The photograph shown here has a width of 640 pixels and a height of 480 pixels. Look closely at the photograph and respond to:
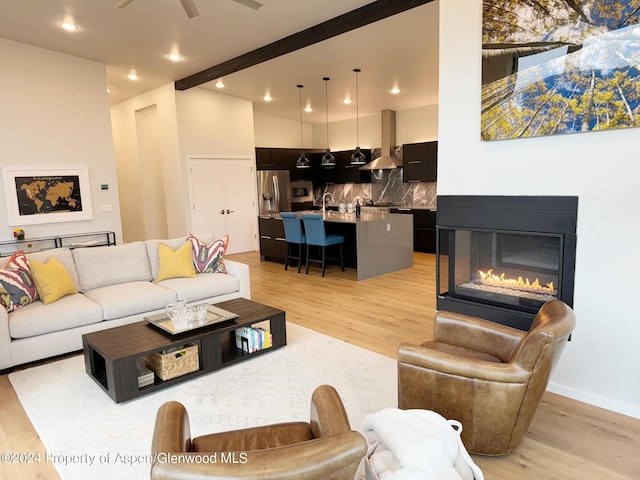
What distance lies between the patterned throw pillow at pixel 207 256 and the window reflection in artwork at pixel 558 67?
10.2ft

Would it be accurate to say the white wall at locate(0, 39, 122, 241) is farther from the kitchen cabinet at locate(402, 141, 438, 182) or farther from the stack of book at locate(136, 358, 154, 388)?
the kitchen cabinet at locate(402, 141, 438, 182)

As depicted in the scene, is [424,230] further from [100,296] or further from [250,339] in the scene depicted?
[100,296]

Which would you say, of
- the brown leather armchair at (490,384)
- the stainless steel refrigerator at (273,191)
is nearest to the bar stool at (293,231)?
the stainless steel refrigerator at (273,191)

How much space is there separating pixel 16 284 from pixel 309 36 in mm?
4246

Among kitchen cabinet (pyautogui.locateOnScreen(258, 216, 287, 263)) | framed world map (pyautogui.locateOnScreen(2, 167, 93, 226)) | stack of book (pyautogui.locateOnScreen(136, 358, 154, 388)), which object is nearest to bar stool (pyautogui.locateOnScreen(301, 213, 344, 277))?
kitchen cabinet (pyautogui.locateOnScreen(258, 216, 287, 263))

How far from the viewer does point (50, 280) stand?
3705 mm

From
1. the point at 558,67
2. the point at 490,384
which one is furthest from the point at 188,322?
the point at 558,67

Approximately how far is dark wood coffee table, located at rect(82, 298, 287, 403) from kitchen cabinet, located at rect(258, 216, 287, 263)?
364 centimetres

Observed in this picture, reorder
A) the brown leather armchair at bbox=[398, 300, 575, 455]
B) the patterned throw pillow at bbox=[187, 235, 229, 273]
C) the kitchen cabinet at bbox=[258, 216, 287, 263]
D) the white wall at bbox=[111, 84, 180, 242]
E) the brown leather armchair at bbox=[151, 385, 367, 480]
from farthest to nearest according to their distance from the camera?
the white wall at bbox=[111, 84, 180, 242] → the kitchen cabinet at bbox=[258, 216, 287, 263] → the patterned throw pillow at bbox=[187, 235, 229, 273] → the brown leather armchair at bbox=[398, 300, 575, 455] → the brown leather armchair at bbox=[151, 385, 367, 480]

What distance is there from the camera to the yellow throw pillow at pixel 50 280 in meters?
3.67

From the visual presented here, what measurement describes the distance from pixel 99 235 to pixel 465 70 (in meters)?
5.96

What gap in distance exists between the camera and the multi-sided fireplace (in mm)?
2734

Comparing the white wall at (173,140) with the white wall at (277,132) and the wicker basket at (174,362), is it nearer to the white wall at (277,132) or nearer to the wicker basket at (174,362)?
the white wall at (277,132)

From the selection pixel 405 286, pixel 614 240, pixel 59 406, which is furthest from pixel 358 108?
pixel 59 406
